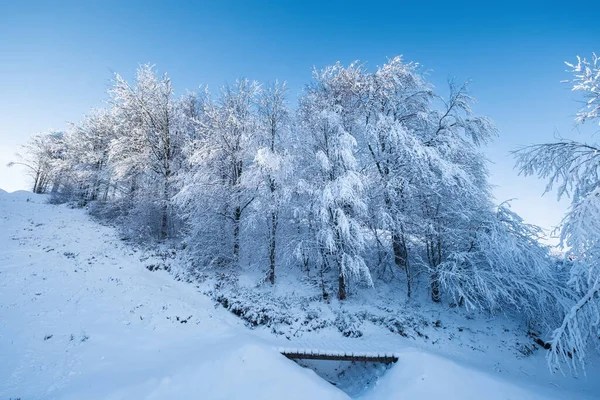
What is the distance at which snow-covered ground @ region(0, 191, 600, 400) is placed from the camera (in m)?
5.34

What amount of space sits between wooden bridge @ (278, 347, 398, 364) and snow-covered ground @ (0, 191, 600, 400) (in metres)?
0.37

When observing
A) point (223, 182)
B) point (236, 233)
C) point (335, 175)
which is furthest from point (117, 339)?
point (335, 175)

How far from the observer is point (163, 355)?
6594 mm

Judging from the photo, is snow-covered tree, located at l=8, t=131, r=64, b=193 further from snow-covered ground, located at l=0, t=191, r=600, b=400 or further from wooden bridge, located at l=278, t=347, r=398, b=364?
wooden bridge, located at l=278, t=347, r=398, b=364

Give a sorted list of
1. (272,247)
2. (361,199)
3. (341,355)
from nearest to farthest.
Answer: (341,355)
(361,199)
(272,247)

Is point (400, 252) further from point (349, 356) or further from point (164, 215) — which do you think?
point (164, 215)

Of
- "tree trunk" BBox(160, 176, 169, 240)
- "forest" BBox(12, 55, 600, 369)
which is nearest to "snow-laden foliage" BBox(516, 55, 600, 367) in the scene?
"forest" BBox(12, 55, 600, 369)

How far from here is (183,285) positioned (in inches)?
444

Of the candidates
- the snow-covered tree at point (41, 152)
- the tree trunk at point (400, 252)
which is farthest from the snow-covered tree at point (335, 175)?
the snow-covered tree at point (41, 152)

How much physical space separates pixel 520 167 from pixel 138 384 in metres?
10.6

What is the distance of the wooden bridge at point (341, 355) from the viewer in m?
7.02

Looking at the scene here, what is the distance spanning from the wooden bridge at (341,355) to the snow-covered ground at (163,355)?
0.37m

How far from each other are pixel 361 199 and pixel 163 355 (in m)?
8.14

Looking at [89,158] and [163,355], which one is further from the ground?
[89,158]
